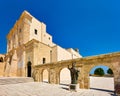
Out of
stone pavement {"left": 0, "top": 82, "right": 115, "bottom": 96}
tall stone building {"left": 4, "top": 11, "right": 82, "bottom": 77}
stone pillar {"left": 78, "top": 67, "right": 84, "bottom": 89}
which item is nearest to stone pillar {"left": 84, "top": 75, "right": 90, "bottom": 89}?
stone pillar {"left": 78, "top": 67, "right": 84, "bottom": 89}

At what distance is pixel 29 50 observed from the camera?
866 inches

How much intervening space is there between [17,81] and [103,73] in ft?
112

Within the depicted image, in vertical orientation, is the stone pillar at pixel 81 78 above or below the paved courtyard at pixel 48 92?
above

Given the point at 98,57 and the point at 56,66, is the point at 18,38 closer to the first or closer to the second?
the point at 56,66

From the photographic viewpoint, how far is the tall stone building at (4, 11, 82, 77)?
70.2ft

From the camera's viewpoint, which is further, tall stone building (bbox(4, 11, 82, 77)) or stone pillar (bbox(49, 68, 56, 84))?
tall stone building (bbox(4, 11, 82, 77))

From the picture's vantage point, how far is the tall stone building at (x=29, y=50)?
21391mm

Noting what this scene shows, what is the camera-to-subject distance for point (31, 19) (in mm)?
26219

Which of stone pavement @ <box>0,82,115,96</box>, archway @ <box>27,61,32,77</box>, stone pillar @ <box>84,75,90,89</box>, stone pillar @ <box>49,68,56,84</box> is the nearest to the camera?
stone pavement @ <box>0,82,115,96</box>

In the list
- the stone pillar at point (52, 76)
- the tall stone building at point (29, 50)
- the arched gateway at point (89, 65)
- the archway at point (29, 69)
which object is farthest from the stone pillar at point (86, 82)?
the archway at point (29, 69)

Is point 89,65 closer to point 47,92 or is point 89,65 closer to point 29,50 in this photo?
point 47,92

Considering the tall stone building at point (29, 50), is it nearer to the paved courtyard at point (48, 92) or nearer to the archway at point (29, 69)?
the archway at point (29, 69)

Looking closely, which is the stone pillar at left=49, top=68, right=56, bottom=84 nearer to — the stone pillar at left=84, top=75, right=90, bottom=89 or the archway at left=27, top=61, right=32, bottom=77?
the stone pillar at left=84, top=75, right=90, bottom=89

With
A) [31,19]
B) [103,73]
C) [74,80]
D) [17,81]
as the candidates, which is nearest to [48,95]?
[74,80]
